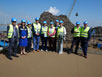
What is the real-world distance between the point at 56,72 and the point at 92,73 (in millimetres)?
1291

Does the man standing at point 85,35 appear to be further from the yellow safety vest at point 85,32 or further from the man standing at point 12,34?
the man standing at point 12,34

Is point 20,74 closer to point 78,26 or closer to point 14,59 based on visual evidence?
point 14,59

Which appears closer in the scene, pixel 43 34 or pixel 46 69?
pixel 46 69

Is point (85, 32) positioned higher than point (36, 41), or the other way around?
point (85, 32)

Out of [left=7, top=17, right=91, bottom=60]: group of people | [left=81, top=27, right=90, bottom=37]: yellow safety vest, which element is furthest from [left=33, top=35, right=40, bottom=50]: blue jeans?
[left=81, top=27, right=90, bottom=37]: yellow safety vest

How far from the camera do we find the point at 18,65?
14.3ft

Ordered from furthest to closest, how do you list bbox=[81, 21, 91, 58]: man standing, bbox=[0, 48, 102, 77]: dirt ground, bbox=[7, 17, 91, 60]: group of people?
bbox=[81, 21, 91, 58]: man standing
bbox=[7, 17, 91, 60]: group of people
bbox=[0, 48, 102, 77]: dirt ground

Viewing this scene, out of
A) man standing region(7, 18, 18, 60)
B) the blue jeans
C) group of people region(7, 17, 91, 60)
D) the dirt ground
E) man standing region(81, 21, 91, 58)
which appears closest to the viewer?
the dirt ground

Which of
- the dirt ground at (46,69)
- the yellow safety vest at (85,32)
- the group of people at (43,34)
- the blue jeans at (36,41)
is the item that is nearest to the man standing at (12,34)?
the group of people at (43,34)

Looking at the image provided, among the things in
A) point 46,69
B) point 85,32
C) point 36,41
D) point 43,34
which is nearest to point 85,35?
point 85,32

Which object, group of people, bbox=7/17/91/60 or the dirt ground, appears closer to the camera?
the dirt ground

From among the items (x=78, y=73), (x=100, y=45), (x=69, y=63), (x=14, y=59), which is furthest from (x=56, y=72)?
(x=100, y=45)

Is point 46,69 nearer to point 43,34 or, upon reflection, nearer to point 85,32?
point 43,34

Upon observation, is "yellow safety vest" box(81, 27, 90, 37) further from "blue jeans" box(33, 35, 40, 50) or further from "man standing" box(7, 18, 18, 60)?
"man standing" box(7, 18, 18, 60)
